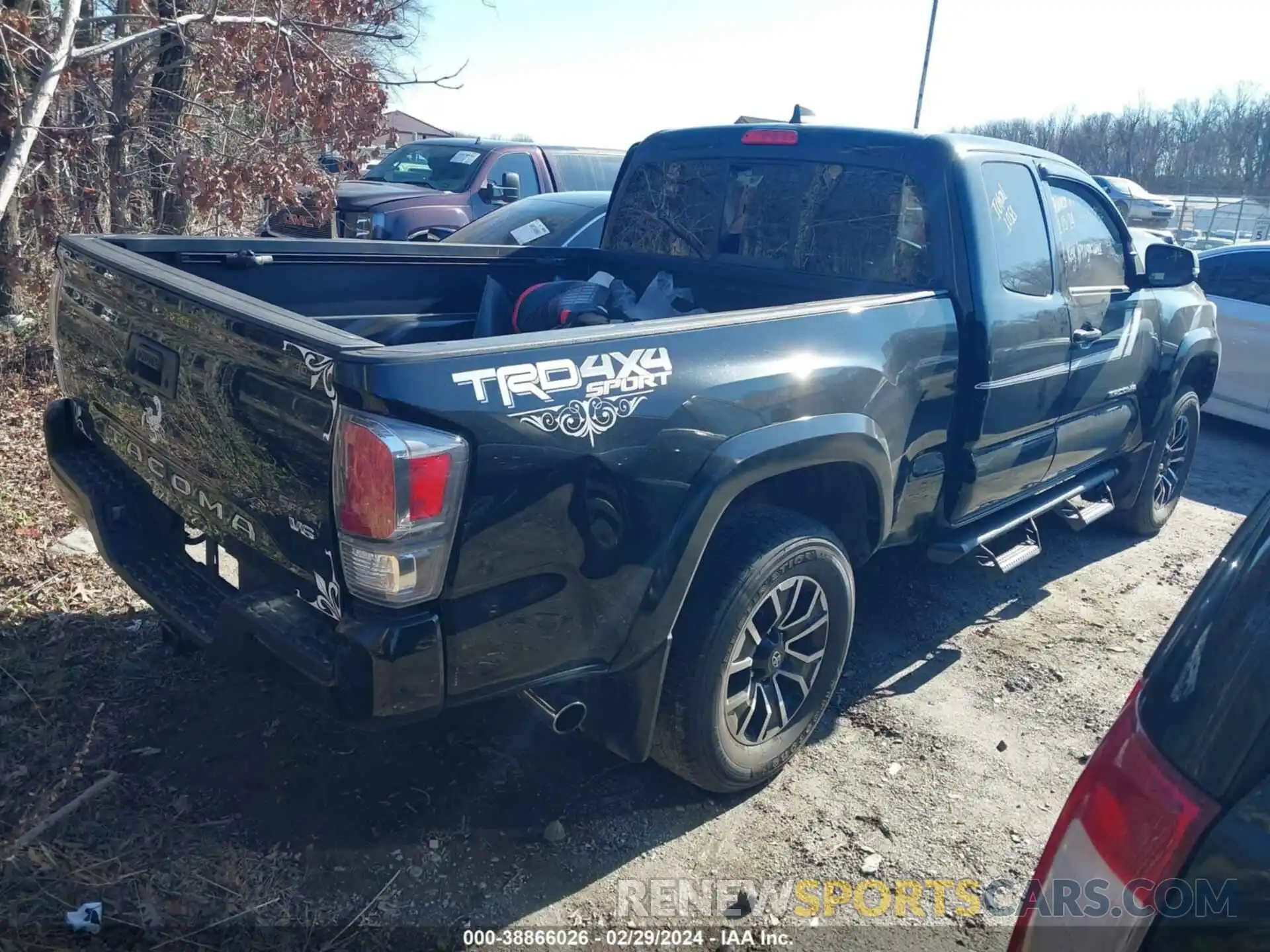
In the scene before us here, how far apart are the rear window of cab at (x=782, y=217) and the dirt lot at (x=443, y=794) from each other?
1.67 meters

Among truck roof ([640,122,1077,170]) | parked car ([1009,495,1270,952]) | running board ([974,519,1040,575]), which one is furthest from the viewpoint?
running board ([974,519,1040,575])

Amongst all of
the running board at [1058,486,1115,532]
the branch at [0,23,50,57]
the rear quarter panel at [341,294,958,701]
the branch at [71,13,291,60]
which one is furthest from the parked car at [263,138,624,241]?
the rear quarter panel at [341,294,958,701]

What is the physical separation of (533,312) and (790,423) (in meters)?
1.59

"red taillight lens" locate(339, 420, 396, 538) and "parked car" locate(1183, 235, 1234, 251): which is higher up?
"parked car" locate(1183, 235, 1234, 251)

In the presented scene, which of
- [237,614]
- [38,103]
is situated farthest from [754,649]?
[38,103]

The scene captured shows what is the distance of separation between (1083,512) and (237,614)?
419 centimetres

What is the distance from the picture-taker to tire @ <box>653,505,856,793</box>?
2902mm

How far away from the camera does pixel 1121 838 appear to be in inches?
56.6

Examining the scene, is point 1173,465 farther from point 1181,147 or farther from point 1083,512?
point 1181,147

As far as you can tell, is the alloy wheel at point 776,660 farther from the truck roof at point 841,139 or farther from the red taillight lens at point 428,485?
the truck roof at point 841,139

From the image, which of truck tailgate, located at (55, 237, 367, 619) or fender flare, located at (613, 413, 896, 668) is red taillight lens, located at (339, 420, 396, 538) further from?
fender flare, located at (613, 413, 896, 668)

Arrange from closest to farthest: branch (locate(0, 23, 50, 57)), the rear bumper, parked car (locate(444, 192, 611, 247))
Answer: the rear bumper
branch (locate(0, 23, 50, 57))
parked car (locate(444, 192, 611, 247))

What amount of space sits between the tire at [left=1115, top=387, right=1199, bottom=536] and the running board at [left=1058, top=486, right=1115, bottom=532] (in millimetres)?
331

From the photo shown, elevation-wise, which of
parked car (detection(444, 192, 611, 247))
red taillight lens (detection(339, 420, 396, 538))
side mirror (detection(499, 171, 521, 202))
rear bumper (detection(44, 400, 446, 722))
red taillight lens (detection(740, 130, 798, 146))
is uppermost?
red taillight lens (detection(740, 130, 798, 146))
